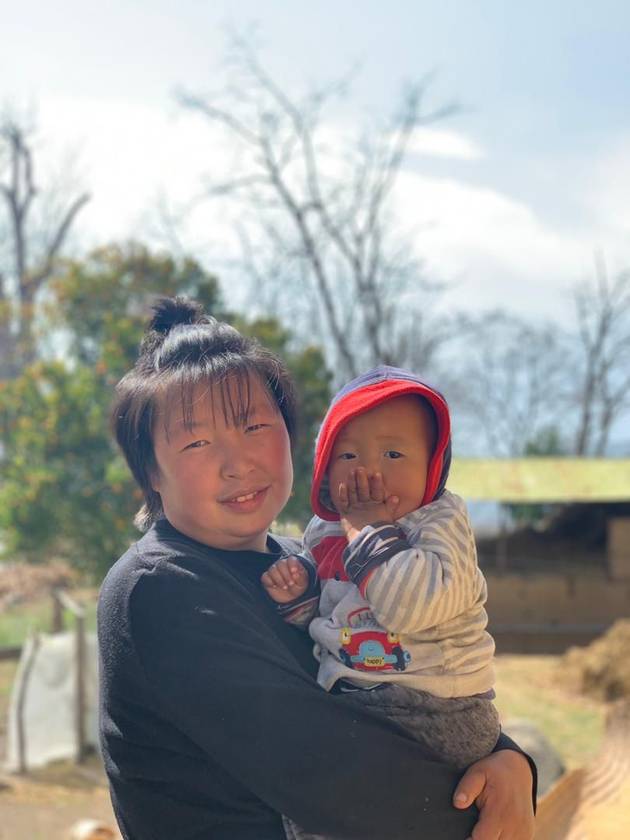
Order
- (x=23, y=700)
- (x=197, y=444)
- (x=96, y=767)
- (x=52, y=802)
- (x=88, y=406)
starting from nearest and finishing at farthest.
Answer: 1. (x=197, y=444)
2. (x=52, y=802)
3. (x=88, y=406)
4. (x=96, y=767)
5. (x=23, y=700)

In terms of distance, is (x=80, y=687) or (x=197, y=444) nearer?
(x=197, y=444)

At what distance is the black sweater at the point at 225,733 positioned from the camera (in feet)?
5.00

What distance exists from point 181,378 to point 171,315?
0.77ft

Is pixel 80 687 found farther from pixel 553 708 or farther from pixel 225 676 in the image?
pixel 225 676

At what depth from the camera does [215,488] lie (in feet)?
5.75

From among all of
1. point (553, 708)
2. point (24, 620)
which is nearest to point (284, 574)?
point (553, 708)

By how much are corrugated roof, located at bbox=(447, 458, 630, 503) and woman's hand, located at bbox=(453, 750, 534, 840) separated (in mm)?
14527

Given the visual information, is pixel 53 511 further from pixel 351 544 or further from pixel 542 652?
pixel 542 652

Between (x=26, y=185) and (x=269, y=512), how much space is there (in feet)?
76.0

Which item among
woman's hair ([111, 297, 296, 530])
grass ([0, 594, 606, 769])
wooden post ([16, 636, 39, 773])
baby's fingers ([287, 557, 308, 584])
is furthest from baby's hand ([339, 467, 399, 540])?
wooden post ([16, 636, 39, 773])

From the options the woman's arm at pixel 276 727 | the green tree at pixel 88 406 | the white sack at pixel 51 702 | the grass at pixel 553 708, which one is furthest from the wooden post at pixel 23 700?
the woman's arm at pixel 276 727

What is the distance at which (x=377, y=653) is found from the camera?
1.72m

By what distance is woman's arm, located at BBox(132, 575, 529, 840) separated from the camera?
1521mm

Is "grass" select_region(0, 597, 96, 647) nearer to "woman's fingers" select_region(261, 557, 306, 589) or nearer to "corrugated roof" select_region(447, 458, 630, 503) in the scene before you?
"corrugated roof" select_region(447, 458, 630, 503)
